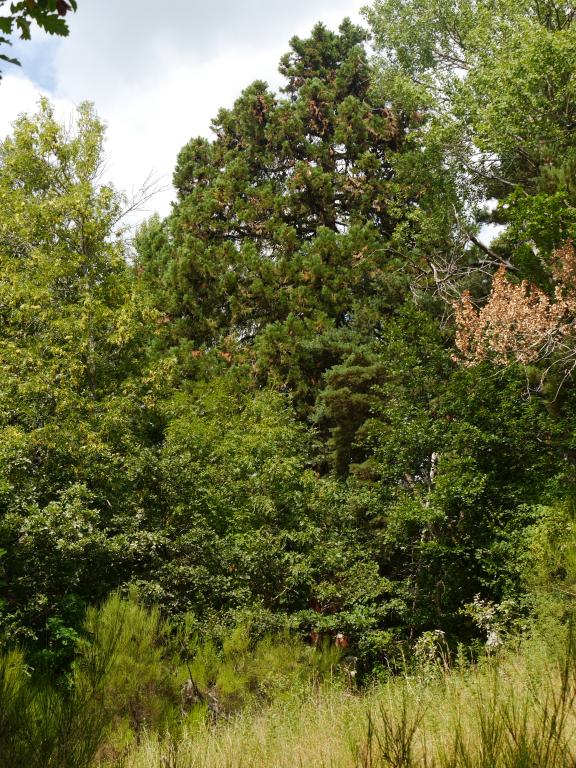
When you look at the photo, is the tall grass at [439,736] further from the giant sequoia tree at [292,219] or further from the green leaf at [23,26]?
the giant sequoia tree at [292,219]

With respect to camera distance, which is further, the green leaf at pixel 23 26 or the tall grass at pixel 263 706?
the tall grass at pixel 263 706

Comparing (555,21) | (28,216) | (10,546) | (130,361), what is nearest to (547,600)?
(10,546)

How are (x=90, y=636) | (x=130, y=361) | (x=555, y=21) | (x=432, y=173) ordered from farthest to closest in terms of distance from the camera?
(x=432, y=173), (x=555, y=21), (x=130, y=361), (x=90, y=636)

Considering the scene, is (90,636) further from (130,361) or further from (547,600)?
(130,361)

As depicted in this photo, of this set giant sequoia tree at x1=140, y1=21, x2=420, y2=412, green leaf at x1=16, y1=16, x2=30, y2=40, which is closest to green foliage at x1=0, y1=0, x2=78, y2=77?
green leaf at x1=16, y1=16, x2=30, y2=40

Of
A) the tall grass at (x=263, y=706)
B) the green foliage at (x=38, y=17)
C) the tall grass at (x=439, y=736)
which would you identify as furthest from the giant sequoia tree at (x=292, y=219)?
the green foliage at (x=38, y=17)

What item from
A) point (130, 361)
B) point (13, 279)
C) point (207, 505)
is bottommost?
point (207, 505)

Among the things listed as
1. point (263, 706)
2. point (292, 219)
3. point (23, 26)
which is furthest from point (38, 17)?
point (292, 219)

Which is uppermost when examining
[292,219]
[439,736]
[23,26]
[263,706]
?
[292,219]

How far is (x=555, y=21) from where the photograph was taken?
16.6 meters

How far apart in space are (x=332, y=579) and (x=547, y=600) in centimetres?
484

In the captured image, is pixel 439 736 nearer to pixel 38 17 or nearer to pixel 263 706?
pixel 38 17

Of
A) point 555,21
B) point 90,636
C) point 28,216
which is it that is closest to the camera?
point 90,636

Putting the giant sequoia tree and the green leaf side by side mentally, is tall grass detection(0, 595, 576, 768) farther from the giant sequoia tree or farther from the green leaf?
the giant sequoia tree
